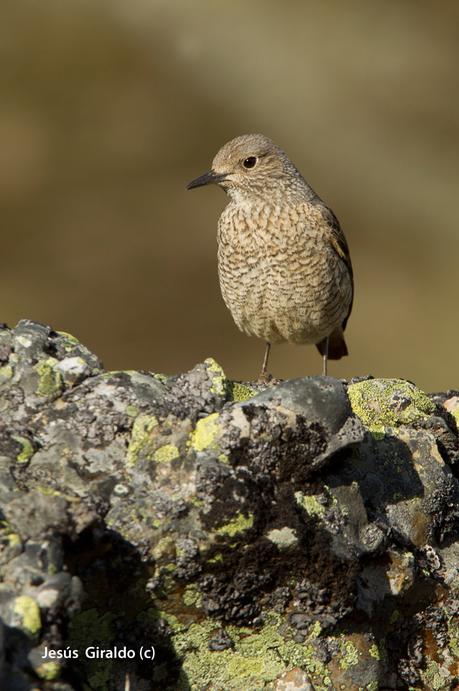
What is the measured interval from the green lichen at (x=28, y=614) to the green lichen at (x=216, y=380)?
3.81 ft

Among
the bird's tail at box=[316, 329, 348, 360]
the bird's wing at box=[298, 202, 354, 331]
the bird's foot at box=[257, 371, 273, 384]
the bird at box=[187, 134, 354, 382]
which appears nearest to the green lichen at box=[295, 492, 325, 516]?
the bird's foot at box=[257, 371, 273, 384]

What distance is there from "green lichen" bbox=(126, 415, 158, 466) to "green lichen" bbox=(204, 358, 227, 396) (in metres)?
0.29

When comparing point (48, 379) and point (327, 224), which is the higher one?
point (327, 224)

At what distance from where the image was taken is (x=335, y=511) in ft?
11.5

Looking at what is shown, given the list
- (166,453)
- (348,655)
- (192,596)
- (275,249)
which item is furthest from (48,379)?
(275,249)

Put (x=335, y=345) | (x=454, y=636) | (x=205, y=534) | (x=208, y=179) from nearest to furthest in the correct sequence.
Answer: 1. (x=205, y=534)
2. (x=454, y=636)
3. (x=208, y=179)
4. (x=335, y=345)

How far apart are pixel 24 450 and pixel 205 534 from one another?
0.64 metres

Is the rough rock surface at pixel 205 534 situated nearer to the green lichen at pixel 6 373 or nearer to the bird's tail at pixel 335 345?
the green lichen at pixel 6 373

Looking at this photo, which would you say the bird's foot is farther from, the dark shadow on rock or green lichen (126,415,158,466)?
the dark shadow on rock

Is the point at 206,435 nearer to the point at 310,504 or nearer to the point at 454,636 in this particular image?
the point at 310,504

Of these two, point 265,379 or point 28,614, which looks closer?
point 28,614

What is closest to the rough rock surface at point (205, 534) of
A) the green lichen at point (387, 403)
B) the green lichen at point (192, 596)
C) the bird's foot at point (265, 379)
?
the green lichen at point (192, 596)

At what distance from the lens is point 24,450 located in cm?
332

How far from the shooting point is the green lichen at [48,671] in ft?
8.84
